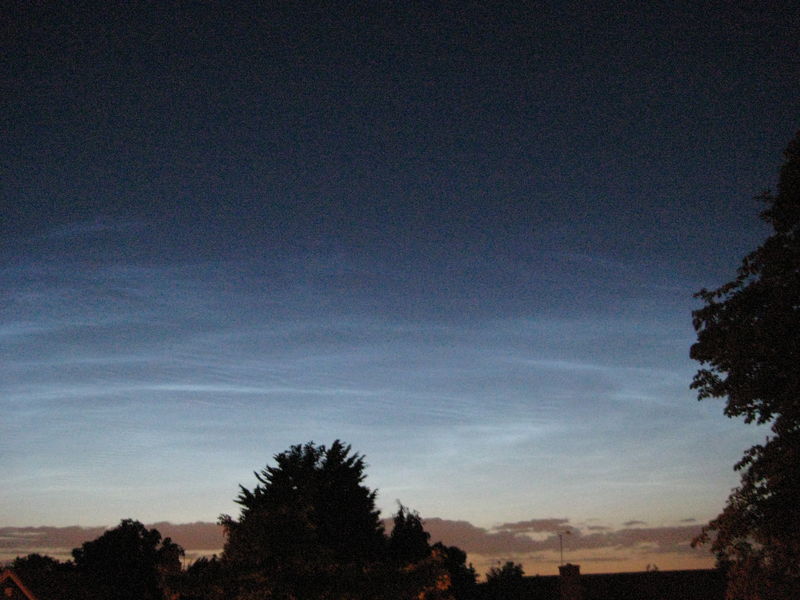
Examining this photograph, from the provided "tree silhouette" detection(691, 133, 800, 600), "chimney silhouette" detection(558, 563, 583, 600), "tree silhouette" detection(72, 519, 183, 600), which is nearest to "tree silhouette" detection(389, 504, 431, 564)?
"chimney silhouette" detection(558, 563, 583, 600)

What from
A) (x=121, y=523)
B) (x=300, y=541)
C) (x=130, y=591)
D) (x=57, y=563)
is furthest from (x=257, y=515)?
(x=57, y=563)

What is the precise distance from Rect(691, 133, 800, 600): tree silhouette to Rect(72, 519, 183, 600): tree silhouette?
65370 millimetres

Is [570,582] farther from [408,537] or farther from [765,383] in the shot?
[765,383]

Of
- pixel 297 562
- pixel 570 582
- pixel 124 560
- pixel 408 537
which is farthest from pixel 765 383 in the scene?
pixel 124 560

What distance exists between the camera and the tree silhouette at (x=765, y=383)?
55.1ft

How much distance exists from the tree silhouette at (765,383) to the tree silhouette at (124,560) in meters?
65.4

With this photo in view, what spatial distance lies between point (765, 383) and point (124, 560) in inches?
2900

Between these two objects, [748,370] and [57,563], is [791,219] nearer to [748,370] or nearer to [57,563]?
[748,370]

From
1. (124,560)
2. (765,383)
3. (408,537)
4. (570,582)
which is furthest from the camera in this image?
(124,560)

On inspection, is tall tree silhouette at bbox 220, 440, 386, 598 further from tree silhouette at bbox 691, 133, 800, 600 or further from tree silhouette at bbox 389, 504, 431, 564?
tree silhouette at bbox 389, 504, 431, 564

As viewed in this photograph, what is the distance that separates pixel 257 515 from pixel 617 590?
36.8 meters

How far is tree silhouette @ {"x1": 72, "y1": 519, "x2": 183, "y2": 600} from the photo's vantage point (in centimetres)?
7312

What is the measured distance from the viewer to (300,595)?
21.0 metres

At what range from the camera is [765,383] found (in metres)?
18.2
